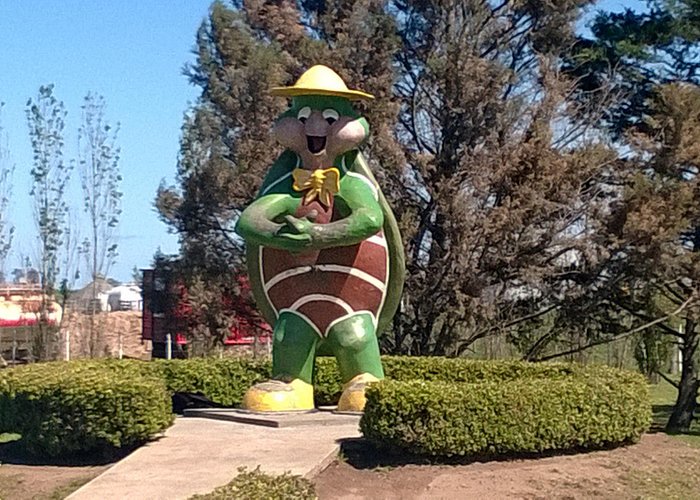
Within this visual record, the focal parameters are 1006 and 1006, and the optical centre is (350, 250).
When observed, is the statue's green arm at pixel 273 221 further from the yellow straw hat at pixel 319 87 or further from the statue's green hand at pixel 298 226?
the yellow straw hat at pixel 319 87

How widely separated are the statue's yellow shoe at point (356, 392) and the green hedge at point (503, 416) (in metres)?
1.40

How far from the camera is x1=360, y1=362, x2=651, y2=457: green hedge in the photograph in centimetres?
816

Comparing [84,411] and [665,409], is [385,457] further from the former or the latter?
[665,409]

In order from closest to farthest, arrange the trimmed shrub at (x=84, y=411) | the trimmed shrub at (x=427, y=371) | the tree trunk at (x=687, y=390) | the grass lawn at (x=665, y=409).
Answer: the trimmed shrub at (x=84, y=411) → the trimmed shrub at (x=427, y=371) → the grass lawn at (x=665, y=409) → the tree trunk at (x=687, y=390)

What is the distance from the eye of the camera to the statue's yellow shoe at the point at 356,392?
33.2 feet

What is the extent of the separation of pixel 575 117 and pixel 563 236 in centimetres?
213

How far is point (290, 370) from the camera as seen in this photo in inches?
402

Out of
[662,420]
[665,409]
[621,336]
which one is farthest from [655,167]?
[665,409]

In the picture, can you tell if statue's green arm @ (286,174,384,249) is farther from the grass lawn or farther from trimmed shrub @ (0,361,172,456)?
the grass lawn

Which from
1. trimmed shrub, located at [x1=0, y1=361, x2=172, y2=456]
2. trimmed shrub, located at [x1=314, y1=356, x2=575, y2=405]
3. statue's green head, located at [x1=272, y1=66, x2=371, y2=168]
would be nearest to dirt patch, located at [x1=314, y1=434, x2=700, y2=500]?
trimmed shrub, located at [x1=0, y1=361, x2=172, y2=456]

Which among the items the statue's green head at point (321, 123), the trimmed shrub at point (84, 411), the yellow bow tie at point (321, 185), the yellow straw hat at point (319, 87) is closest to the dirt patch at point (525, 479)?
the trimmed shrub at point (84, 411)

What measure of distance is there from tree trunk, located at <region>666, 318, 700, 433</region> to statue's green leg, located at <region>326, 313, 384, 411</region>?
24.7 feet

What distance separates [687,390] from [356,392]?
828 cm

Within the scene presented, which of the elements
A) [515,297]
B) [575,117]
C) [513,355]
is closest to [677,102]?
[575,117]
